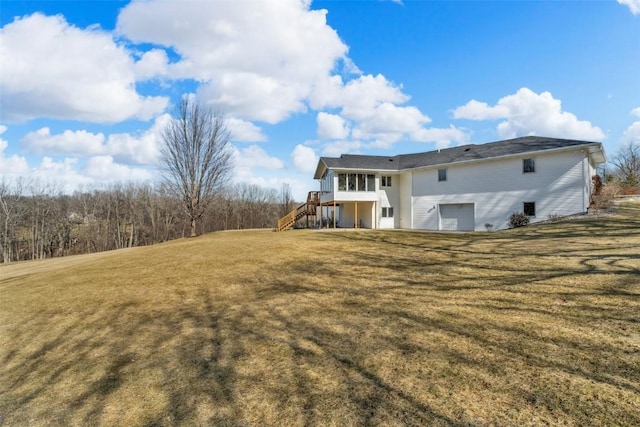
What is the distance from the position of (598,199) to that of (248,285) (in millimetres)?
20454

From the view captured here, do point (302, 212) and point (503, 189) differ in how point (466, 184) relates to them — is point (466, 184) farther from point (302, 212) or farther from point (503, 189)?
point (302, 212)

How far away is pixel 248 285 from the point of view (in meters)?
9.48

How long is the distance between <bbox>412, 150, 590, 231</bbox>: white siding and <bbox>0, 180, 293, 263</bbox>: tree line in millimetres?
20255

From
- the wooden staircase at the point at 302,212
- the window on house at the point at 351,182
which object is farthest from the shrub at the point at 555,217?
the wooden staircase at the point at 302,212

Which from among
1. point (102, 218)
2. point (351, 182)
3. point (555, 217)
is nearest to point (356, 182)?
point (351, 182)

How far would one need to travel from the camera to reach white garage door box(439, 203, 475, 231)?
2299 cm

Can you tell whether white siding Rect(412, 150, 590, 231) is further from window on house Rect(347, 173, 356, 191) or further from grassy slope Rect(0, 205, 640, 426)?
grassy slope Rect(0, 205, 640, 426)

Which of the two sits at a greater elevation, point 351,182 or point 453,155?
point 453,155

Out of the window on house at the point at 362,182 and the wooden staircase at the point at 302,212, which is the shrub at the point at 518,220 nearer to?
the window on house at the point at 362,182

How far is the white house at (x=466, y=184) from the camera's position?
60.5ft

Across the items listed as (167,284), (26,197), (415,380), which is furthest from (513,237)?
(26,197)

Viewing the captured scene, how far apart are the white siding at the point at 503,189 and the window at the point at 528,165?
180mm

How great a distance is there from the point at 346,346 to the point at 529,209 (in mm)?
19101

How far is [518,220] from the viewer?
19.5 meters
